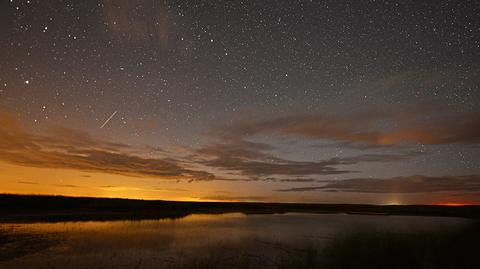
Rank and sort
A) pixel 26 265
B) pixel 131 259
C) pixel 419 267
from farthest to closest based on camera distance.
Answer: pixel 131 259 < pixel 419 267 < pixel 26 265

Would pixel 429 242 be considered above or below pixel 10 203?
below

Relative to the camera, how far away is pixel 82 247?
65.5ft

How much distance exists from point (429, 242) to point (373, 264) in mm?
11638

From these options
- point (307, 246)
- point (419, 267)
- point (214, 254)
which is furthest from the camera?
point (307, 246)

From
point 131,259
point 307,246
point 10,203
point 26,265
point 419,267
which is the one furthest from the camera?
point 10,203

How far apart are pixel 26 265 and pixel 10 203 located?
44.5 meters

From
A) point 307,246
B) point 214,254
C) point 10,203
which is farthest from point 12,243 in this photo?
point 10,203

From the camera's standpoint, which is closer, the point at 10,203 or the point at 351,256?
the point at 351,256

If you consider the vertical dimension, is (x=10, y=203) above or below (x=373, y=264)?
above

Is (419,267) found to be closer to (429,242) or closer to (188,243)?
(429,242)

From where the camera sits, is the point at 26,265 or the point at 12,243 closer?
the point at 26,265

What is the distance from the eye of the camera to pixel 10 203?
50719mm

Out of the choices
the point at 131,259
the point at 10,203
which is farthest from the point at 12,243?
the point at 10,203

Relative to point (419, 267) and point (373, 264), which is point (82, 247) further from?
point (419, 267)
